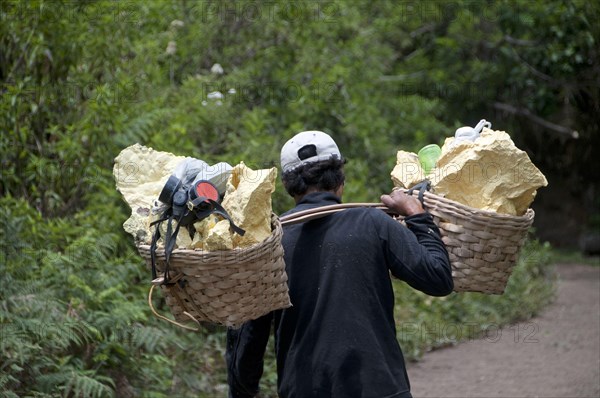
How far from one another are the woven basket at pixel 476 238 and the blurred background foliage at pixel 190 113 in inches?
92.4

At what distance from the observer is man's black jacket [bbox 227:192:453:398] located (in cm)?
300

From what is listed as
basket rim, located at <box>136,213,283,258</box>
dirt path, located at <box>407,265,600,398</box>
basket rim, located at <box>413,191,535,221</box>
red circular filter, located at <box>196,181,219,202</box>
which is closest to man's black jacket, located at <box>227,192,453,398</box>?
basket rim, located at <box>413,191,535,221</box>

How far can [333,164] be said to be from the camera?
10.6ft

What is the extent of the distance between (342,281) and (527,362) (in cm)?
491

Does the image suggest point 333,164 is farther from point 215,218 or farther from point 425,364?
point 425,364

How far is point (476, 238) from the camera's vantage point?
318 centimetres

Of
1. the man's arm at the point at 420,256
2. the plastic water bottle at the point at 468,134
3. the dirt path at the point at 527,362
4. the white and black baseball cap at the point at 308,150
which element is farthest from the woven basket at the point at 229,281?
the dirt path at the point at 527,362

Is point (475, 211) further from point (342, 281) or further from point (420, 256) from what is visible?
point (342, 281)

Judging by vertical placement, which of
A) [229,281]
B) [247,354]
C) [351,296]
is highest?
[229,281]

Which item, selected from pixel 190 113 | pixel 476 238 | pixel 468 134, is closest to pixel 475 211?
pixel 476 238

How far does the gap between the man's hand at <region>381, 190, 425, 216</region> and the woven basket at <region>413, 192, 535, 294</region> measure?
62mm

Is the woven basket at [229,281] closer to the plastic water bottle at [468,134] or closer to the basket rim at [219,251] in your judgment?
the basket rim at [219,251]

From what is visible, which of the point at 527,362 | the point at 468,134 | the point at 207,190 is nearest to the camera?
the point at 207,190

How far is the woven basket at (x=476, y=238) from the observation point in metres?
3.17
